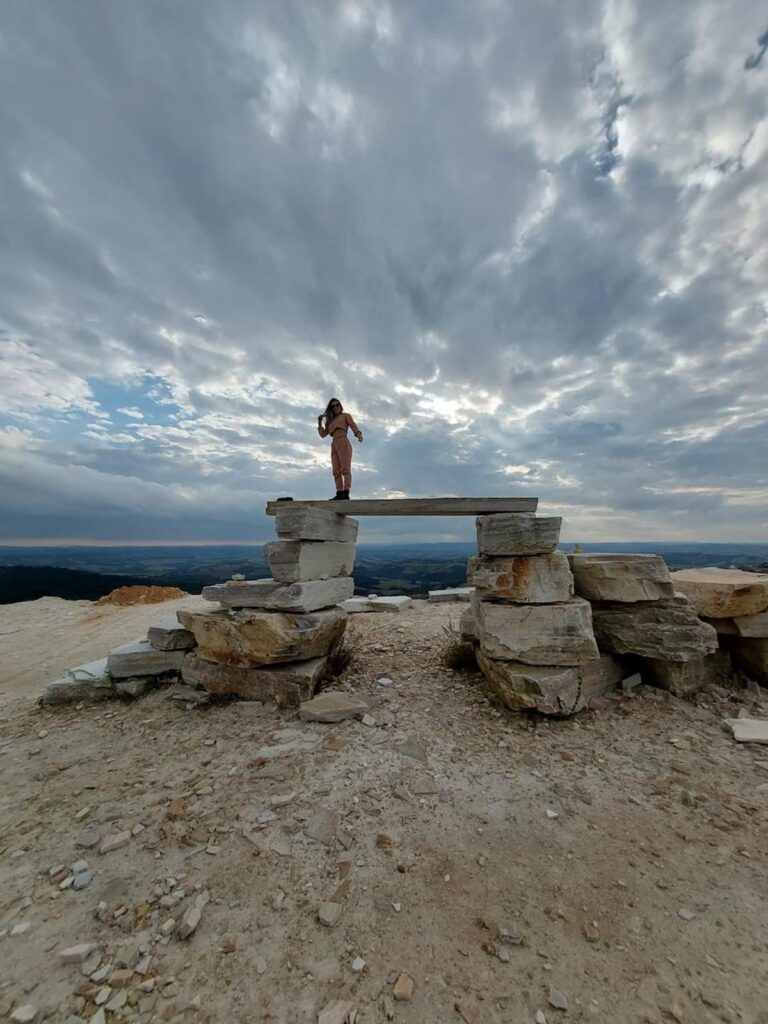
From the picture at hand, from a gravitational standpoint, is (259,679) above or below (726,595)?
below

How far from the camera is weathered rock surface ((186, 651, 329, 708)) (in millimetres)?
5922

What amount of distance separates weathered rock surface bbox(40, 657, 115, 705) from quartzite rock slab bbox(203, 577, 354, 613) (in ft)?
6.60

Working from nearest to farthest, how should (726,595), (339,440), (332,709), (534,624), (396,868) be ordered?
(396,868) < (332,709) < (534,624) < (726,595) < (339,440)

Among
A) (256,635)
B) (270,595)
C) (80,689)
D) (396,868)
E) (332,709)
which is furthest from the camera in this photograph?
(80,689)

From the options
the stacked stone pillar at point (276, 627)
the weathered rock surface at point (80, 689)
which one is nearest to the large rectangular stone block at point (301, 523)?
the stacked stone pillar at point (276, 627)

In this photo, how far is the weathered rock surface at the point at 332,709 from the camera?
5.46 meters

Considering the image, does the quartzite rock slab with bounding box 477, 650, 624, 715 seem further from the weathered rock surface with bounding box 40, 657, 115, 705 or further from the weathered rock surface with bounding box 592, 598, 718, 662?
the weathered rock surface with bounding box 40, 657, 115, 705

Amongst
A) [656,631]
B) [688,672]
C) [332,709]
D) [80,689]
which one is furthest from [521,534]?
[80,689]

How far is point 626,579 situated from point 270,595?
5.13 metres

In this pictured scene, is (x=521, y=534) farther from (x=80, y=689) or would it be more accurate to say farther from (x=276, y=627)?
(x=80, y=689)

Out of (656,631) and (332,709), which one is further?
(656,631)

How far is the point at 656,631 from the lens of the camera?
5840 millimetres

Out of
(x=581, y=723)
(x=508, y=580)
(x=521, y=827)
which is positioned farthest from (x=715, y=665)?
(x=521, y=827)

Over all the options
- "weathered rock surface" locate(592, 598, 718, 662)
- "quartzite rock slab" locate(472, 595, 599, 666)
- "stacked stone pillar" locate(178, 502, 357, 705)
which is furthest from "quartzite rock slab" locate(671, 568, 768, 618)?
"stacked stone pillar" locate(178, 502, 357, 705)
